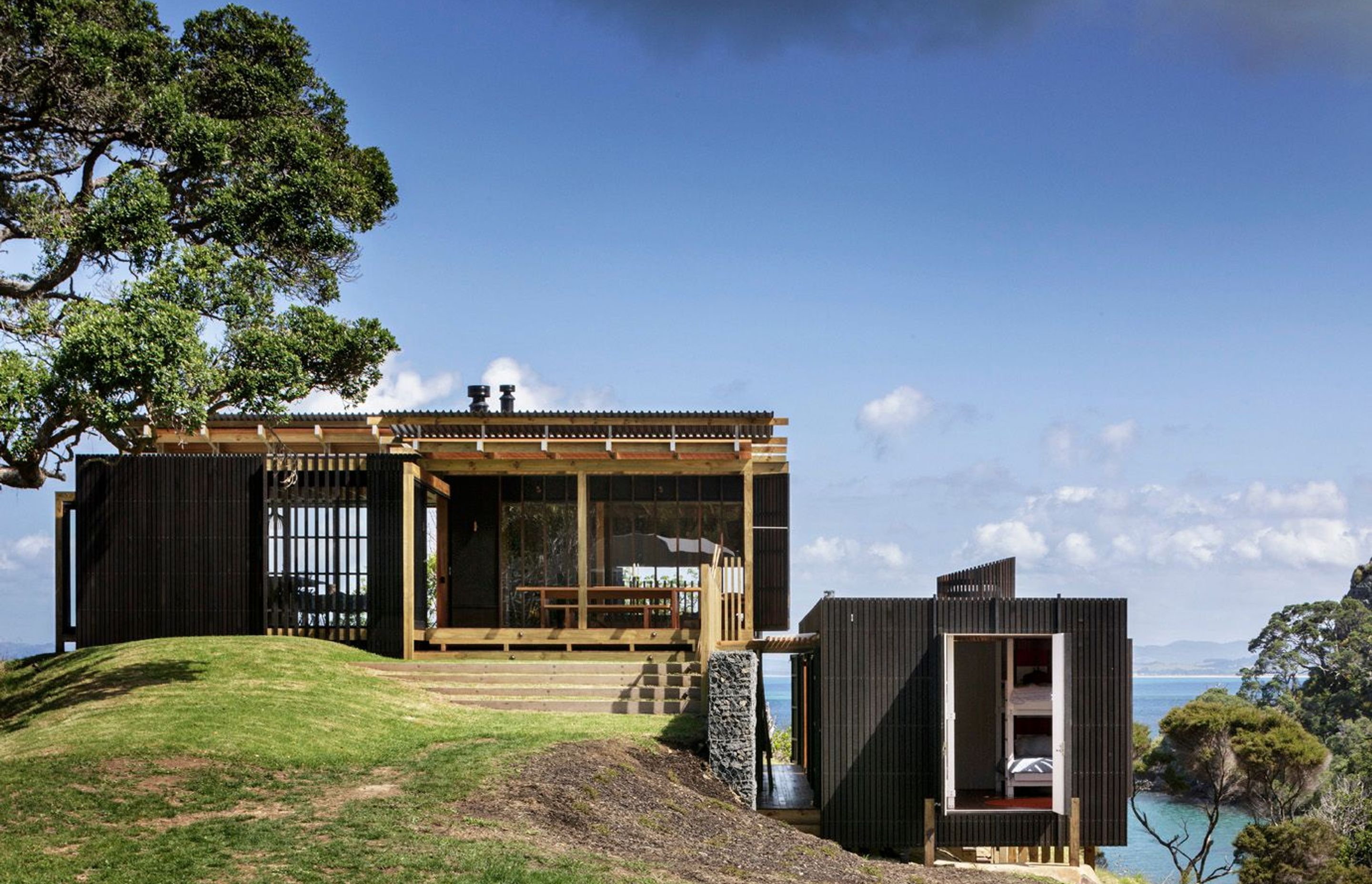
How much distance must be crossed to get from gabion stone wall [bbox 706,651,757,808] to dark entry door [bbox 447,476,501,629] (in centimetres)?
787

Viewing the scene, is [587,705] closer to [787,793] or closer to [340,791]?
[787,793]

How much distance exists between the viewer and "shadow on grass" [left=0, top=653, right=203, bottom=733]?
16.0 meters

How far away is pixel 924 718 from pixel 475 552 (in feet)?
33.0

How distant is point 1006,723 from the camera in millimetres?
14648

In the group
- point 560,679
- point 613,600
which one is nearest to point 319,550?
point 560,679

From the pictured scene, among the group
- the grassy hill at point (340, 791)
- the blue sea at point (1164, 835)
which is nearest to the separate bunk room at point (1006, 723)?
the grassy hill at point (340, 791)

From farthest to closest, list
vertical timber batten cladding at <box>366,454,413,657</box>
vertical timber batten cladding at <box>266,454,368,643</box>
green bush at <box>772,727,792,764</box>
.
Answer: green bush at <box>772,727,792,764</box>
vertical timber batten cladding at <box>266,454,368,643</box>
vertical timber batten cladding at <box>366,454,413,657</box>

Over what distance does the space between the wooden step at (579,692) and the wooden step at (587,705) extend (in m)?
0.11

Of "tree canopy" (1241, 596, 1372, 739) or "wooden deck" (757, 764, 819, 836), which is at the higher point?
"wooden deck" (757, 764, 819, 836)

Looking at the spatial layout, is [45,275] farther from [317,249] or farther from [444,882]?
[444,882]

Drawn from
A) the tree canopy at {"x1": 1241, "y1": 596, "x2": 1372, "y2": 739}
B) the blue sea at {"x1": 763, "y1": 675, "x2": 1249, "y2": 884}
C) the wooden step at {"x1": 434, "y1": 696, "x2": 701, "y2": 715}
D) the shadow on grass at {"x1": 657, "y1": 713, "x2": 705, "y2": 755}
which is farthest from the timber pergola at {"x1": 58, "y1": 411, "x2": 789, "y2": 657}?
the tree canopy at {"x1": 1241, "y1": 596, "x2": 1372, "y2": 739}

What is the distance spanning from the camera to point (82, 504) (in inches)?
801

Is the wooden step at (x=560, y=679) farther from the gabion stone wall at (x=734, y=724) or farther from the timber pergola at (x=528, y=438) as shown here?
the timber pergola at (x=528, y=438)

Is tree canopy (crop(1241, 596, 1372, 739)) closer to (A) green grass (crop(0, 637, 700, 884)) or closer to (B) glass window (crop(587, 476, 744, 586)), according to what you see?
(B) glass window (crop(587, 476, 744, 586))
